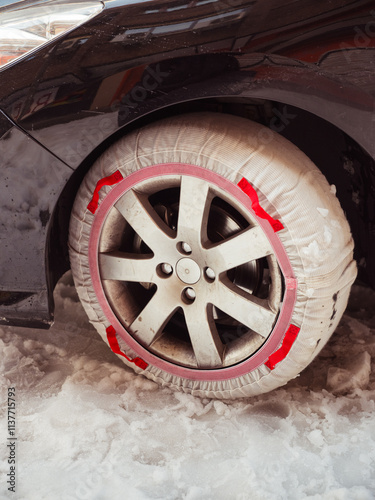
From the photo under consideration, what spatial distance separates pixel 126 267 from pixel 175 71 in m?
0.69

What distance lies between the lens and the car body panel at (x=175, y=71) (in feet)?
4.78

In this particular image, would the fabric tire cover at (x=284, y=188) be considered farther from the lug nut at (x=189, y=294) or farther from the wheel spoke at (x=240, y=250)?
the lug nut at (x=189, y=294)

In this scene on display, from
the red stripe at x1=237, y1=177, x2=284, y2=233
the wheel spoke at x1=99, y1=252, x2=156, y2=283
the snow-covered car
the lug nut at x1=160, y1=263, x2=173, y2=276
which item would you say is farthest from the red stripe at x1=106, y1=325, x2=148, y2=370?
the red stripe at x1=237, y1=177, x2=284, y2=233

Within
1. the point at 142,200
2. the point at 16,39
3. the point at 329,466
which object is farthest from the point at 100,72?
the point at 329,466

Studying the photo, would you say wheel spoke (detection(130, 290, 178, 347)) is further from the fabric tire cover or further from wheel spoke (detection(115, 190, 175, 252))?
the fabric tire cover

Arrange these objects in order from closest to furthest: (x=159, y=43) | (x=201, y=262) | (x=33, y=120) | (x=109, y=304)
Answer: (x=159, y=43)
(x=33, y=120)
(x=201, y=262)
(x=109, y=304)

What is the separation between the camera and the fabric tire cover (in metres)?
1.66

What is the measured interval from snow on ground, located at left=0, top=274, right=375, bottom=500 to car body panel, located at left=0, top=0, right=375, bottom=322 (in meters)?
0.66

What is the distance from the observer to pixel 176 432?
1890 mm

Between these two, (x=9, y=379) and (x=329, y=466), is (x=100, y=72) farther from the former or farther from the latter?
(x=329, y=466)

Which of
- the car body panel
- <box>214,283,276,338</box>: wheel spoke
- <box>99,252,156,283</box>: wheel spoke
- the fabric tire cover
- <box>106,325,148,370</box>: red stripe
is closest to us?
the car body panel

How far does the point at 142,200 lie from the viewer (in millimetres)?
1867

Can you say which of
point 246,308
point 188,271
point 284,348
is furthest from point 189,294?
point 284,348

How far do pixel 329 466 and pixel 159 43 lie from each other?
52.5 inches
